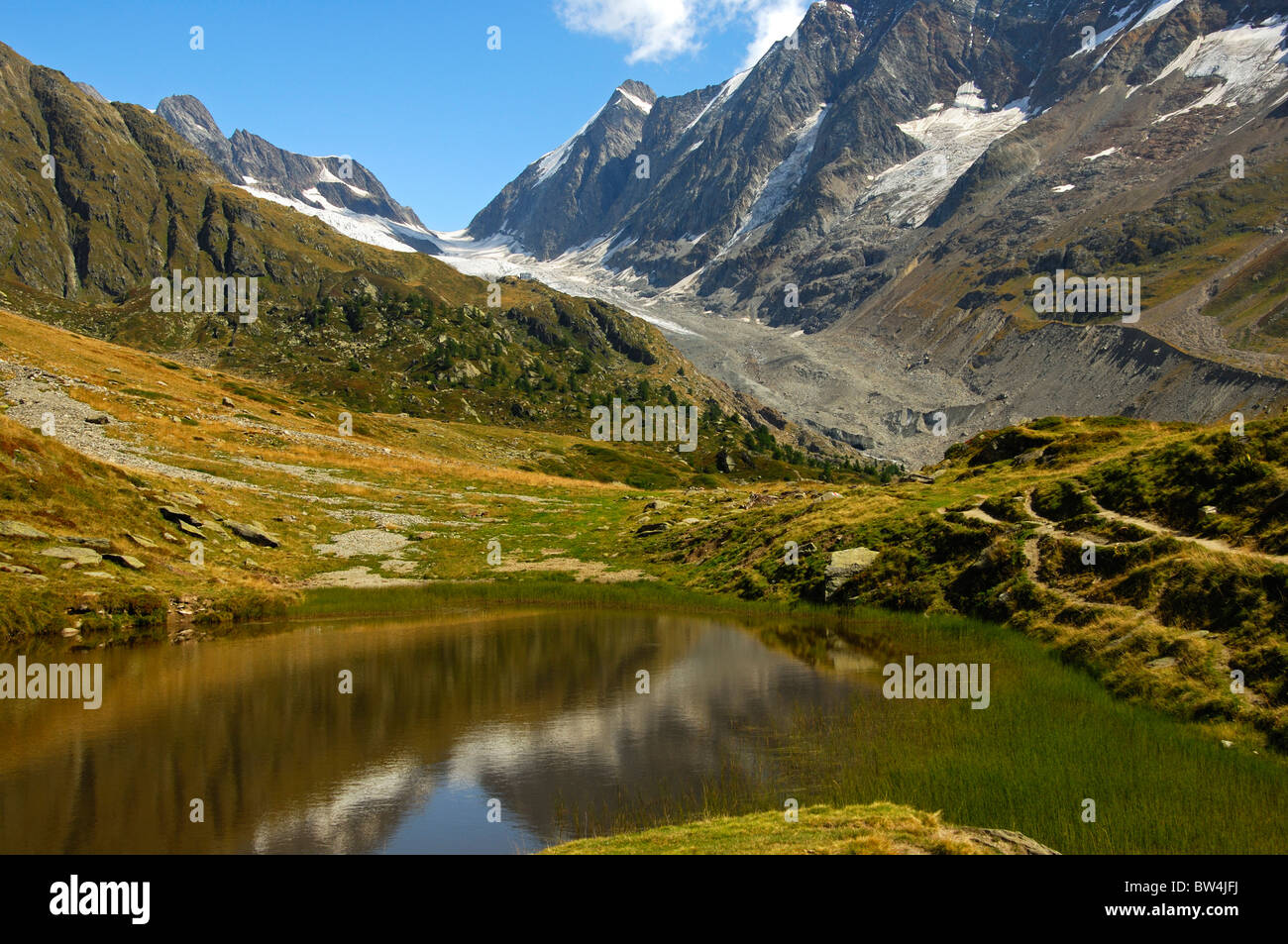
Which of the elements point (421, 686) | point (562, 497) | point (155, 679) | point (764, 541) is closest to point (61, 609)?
point (155, 679)

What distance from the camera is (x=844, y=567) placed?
48969mm

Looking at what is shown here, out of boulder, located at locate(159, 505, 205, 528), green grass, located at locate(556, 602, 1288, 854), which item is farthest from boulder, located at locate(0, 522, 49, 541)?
green grass, located at locate(556, 602, 1288, 854)

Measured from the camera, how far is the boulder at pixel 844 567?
4822 centimetres

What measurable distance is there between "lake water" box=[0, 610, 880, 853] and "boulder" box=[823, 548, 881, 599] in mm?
9802

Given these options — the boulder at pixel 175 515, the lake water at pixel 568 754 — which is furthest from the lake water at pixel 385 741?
the boulder at pixel 175 515

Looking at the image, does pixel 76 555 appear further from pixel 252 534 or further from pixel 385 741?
pixel 385 741

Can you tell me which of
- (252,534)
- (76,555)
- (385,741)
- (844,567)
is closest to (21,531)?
(76,555)

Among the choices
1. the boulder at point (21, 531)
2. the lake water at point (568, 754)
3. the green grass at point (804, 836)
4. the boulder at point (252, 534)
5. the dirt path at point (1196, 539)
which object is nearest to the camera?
the green grass at point (804, 836)

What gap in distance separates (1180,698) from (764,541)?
37.2 metres

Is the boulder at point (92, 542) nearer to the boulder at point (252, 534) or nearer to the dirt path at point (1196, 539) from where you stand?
the boulder at point (252, 534)

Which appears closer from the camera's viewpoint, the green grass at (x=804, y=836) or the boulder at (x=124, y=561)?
the green grass at (x=804, y=836)

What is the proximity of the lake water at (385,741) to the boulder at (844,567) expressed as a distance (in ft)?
32.2

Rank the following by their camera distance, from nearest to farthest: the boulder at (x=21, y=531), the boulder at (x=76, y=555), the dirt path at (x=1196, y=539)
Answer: the dirt path at (x=1196, y=539), the boulder at (x=21, y=531), the boulder at (x=76, y=555)

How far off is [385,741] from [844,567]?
3194 centimetres
